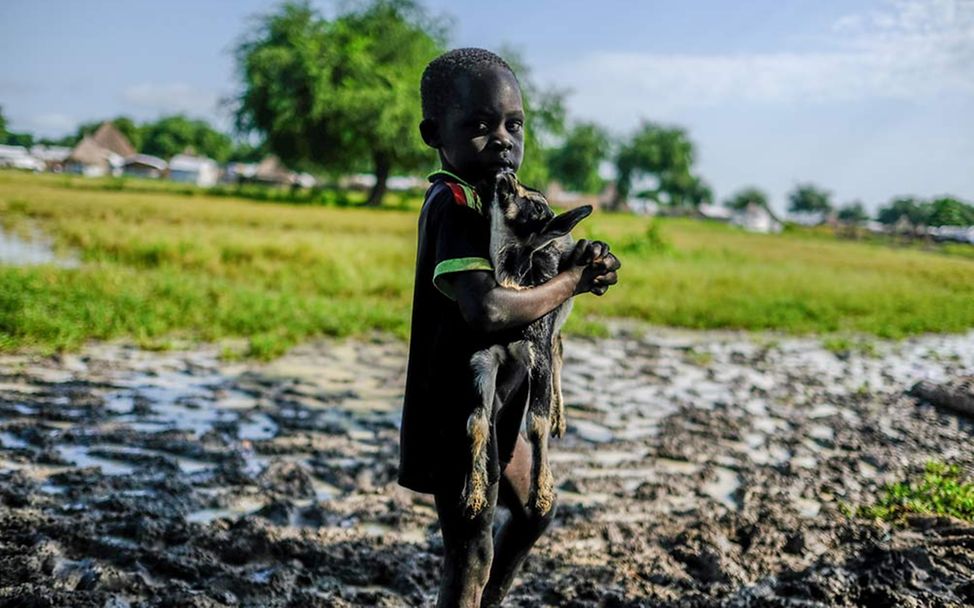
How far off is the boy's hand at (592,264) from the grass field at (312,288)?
5.53 m

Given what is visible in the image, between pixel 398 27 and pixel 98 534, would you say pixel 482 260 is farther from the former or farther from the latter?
pixel 398 27

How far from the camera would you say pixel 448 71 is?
6.75ft

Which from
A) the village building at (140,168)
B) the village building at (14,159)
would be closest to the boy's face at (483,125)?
the village building at (14,159)

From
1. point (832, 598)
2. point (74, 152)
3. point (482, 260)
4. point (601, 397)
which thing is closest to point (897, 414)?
point (601, 397)

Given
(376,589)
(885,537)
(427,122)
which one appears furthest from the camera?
(885,537)

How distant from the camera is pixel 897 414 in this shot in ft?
19.7

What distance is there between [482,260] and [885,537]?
265 cm

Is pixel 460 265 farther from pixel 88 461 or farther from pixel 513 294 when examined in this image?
pixel 88 461

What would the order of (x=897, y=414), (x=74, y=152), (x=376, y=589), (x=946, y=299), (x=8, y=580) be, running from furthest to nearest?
(x=74, y=152), (x=946, y=299), (x=897, y=414), (x=376, y=589), (x=8, y=580)

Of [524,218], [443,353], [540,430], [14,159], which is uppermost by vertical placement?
[524,218]

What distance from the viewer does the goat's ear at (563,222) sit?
76.5 inches

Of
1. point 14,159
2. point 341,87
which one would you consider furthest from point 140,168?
point 341,87

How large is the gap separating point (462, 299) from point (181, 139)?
11584 centimetres

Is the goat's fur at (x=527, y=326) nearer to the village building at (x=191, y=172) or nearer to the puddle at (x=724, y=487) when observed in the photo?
the puddle at (x=724, y=487)
